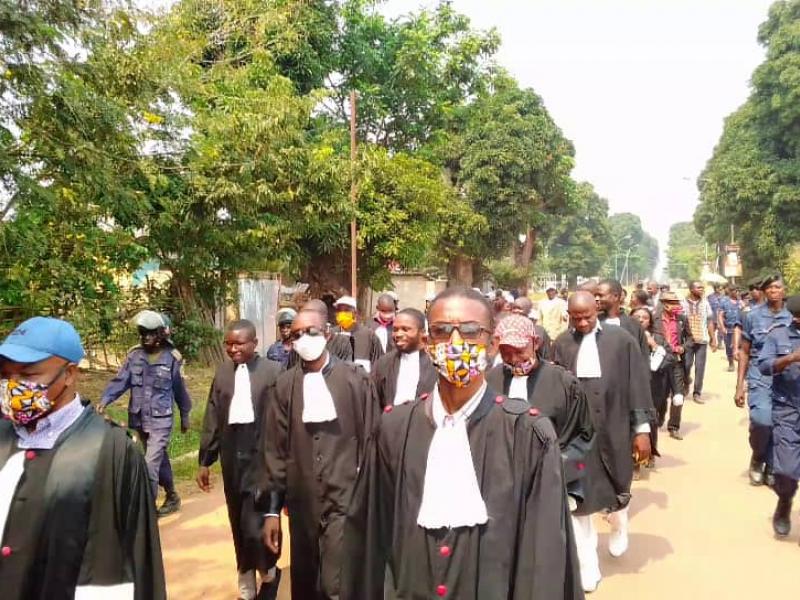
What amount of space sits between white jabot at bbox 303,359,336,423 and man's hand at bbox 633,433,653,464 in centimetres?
260

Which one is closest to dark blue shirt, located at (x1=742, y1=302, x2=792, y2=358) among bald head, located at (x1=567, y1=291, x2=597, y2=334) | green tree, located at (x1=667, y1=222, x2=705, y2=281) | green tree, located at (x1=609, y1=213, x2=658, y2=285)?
bald head, located at (x1=567, y1=291, x2=597, y2=334)

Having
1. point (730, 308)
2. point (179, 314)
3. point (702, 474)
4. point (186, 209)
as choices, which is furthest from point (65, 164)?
point (730, 308)

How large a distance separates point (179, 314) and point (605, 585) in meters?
12.6

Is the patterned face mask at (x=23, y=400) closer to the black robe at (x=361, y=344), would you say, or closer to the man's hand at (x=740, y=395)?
the black robe at (x=361, y=344)

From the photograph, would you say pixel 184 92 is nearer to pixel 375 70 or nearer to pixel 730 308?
pixel 730 308

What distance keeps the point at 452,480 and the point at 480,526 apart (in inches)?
7.3

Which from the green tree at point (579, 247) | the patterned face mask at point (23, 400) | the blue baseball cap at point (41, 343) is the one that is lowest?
the patterned face mask at point (23, 400)

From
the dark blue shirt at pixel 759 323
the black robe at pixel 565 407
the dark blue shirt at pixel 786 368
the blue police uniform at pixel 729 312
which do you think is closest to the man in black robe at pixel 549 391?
the black robe at pixel 565 407

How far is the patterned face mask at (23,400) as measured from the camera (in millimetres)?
2703

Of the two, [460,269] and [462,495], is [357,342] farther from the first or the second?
[460,269]

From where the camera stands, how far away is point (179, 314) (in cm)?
1636

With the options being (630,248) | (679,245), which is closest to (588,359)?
(630,248)

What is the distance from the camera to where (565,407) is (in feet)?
15.9

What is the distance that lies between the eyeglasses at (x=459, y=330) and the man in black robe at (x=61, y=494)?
4.03ft
